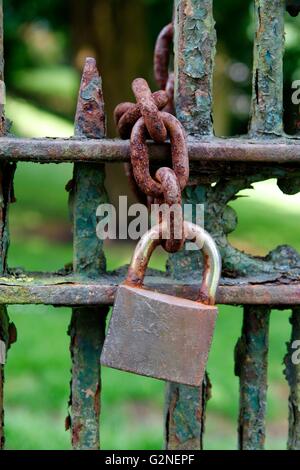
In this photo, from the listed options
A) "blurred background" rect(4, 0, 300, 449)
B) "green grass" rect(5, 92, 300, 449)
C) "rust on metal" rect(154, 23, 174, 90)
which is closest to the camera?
"rust on metal" rect(154, 23, 174, 90)

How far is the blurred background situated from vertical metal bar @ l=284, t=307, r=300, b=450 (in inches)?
17.9

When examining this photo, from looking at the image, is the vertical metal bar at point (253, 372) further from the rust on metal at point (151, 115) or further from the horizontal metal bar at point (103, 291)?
the rust on metal at point (151, 115)

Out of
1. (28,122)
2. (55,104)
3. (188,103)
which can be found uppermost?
(55,104)

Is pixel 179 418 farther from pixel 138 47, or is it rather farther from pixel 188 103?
pixel 138 47

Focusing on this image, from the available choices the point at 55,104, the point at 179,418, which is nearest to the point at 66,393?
the point at 179,418

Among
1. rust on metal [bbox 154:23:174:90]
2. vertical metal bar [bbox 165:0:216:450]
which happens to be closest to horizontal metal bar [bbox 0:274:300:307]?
vertical metal bar [bbox 165:0:216:450]

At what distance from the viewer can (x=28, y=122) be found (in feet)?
43.5

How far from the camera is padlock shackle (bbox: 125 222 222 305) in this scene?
4.19ft

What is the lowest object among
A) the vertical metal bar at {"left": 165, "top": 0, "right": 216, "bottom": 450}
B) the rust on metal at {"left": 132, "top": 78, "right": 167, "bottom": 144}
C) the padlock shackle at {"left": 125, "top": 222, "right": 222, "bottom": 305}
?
the padlock shackle at {"left": 125, "top": 222, "right": 222, "bottom": 305}

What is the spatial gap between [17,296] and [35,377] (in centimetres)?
206

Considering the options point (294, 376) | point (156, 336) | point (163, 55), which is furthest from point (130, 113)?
point (294, 376)

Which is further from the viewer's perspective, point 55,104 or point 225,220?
point 55,104

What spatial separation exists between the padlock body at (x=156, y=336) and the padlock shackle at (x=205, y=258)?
4 cm

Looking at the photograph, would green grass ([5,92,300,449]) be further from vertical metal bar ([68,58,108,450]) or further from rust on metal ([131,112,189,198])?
rust on metal ([131,112,189,198])
